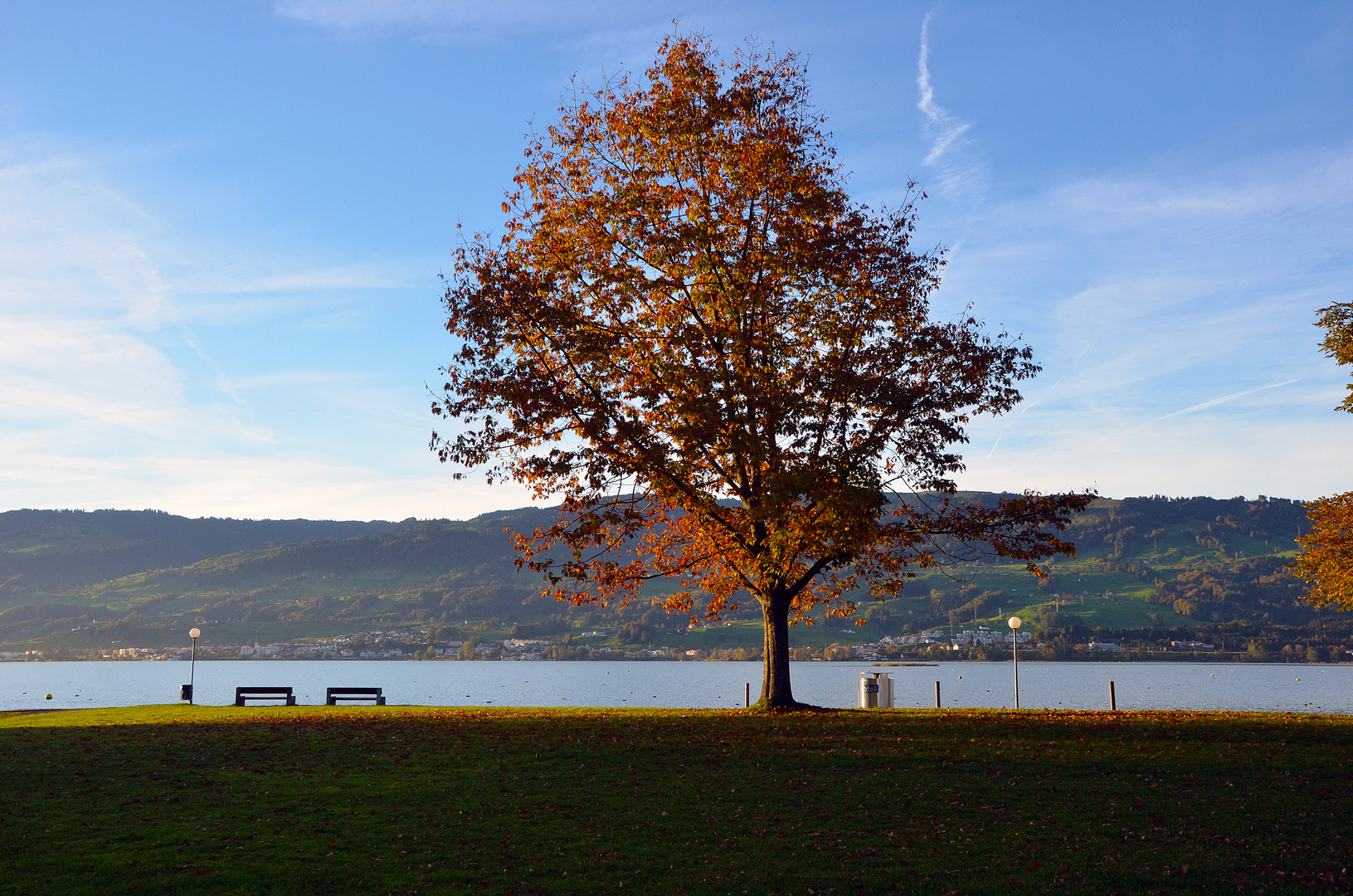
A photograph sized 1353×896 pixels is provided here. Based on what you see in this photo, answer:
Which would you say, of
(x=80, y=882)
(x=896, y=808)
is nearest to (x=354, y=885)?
(x=80, y=882)

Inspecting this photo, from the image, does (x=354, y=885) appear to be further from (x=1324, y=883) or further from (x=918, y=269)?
(x=918, y=269)

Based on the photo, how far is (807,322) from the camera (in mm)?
25984

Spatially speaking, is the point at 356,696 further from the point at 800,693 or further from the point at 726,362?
the point at 800,693

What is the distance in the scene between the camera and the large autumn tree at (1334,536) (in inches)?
1198

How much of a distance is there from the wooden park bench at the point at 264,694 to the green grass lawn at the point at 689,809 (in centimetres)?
1448

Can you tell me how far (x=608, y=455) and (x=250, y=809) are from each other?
1247cm

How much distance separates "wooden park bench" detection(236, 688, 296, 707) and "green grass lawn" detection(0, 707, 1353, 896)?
1448cm

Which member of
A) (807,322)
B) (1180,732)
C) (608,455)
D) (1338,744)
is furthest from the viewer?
(807,322)

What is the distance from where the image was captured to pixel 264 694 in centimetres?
3947

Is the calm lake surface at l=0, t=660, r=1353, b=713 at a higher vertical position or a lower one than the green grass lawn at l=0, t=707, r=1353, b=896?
lower

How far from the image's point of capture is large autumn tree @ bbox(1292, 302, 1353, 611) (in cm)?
3042

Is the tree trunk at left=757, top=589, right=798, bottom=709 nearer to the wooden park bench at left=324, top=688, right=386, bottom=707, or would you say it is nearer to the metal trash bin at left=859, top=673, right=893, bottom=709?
the metal trash bin at left=859, top=673, right=893, bottom=709

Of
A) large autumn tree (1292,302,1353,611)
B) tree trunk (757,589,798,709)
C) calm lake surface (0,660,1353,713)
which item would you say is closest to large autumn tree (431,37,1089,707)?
tree trunk (757,589,798,709)

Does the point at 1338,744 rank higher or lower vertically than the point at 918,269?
lower
